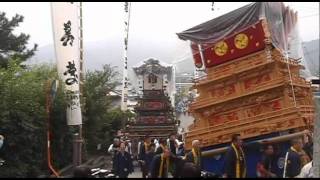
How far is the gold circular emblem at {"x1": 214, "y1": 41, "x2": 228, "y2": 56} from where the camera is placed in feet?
42.7

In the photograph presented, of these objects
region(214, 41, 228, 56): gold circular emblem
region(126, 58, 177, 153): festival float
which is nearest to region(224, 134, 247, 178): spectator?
region(214, 41, 228, 56): gold circular emblem

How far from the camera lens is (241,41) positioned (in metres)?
12.8

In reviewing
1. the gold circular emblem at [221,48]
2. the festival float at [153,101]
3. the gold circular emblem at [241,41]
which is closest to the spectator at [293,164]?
the gold circular emblem at [241,41]

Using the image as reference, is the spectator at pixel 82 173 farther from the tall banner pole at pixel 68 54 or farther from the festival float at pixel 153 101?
the festival float at pixel 153 101

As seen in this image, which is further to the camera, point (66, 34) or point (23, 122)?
point (66, 34)

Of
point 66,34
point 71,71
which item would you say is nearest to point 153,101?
point 71,71

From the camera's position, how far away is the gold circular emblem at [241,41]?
1268 cm

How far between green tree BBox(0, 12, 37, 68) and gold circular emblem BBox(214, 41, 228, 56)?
14.6 meters

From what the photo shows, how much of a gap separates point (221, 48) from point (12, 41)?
51.2 feet

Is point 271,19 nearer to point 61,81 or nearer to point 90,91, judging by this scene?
point 61,81

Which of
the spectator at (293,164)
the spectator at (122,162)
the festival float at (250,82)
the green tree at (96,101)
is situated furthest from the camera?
the green tree at (96,101)

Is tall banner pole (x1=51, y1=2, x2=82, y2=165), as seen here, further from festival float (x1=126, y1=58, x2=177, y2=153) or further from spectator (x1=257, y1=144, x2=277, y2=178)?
festival float (x1=126, y1=58, x2=177, y2=153)

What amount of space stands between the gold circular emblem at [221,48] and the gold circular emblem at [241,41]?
316 mm

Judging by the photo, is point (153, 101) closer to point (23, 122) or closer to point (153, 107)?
point (153, 107)
